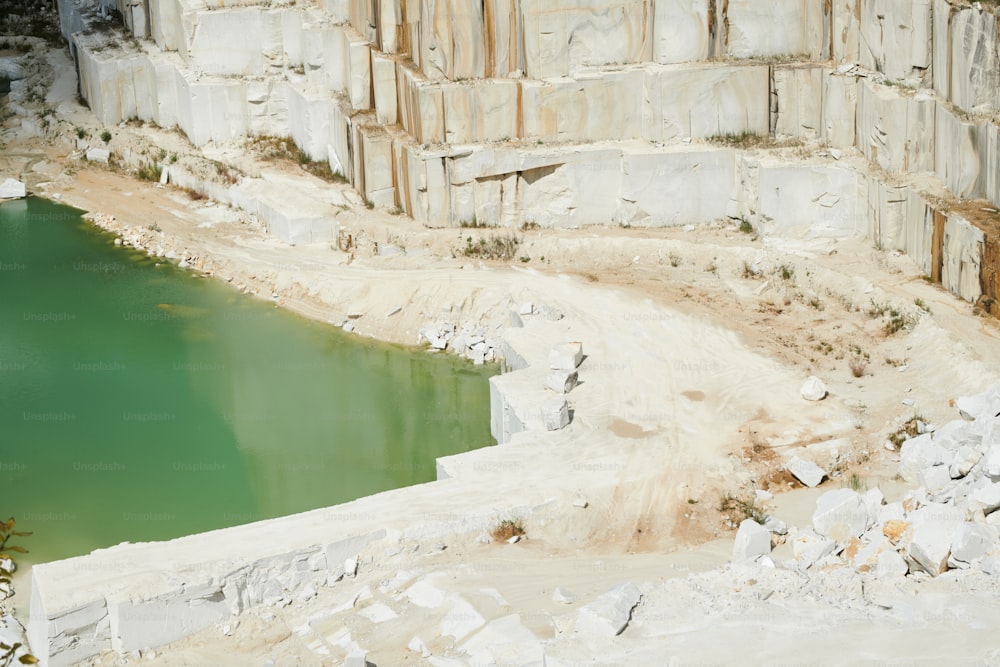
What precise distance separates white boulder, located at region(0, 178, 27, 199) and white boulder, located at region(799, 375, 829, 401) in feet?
57.0

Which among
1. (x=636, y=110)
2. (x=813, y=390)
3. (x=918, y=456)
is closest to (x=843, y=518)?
(x=918, y=456)

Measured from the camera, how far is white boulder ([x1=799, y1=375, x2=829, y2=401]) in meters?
19.0

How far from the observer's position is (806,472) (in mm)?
17297

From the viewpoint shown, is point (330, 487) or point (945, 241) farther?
point (945, 241)

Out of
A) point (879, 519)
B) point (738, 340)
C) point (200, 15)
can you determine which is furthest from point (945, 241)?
point (200, 15)

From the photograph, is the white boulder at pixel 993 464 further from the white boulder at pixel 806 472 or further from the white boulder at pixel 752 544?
the white boulder at pixel 806 472

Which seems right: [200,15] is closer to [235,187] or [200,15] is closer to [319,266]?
[235,187]

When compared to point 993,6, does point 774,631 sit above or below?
below

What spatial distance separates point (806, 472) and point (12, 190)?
18.7 metres

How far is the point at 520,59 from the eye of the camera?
26.0 metres

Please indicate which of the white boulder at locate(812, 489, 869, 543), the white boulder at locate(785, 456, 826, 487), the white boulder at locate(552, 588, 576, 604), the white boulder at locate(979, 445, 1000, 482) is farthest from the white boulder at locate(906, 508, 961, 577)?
the white boulder at locate(552, 588, 576, 604)

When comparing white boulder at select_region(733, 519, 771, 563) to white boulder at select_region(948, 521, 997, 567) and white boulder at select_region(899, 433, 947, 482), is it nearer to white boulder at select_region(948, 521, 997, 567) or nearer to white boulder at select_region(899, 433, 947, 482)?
white boulder at select_region(948, 521, 997, 567)

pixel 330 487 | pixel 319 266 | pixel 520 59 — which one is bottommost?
pixel 330 487

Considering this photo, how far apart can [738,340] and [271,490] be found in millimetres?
7013
